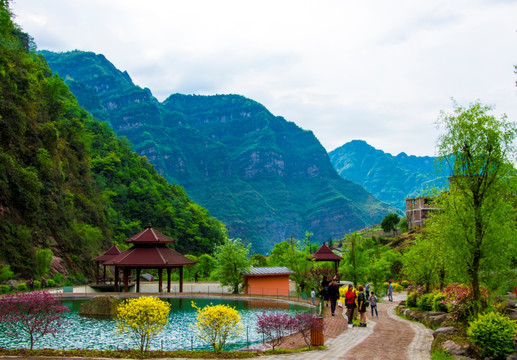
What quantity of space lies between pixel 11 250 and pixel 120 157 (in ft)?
177

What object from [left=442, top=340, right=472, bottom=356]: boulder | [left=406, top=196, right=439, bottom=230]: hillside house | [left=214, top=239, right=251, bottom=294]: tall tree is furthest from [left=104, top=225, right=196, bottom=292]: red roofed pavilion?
[left=406, top=196, right=439, bottom=230]: hillside house

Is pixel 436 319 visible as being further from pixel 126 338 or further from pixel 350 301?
pixel 126 338

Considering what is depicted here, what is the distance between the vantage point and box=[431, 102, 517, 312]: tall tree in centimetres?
1282

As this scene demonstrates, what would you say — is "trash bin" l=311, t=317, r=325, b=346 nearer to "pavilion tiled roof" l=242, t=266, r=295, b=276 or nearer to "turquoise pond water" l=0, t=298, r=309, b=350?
"turquoise pond water" l=0, t=298, r=309, b=350

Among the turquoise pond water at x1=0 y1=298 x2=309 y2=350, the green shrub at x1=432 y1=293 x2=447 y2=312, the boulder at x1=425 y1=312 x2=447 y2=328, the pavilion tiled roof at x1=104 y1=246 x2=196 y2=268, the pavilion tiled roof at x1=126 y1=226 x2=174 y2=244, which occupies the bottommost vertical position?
the turquoise pond water at x1=0 y1=298 x2=309 y2=350

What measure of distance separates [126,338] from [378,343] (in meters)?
9.10

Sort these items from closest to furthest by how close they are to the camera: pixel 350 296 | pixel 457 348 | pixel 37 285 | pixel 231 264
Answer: pixel 457 348 → pixel 350 296 → pixel 231 264 → pixel 37 285

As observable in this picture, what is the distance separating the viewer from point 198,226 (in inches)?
3354

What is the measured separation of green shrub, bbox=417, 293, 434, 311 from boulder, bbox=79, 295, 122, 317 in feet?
50.6

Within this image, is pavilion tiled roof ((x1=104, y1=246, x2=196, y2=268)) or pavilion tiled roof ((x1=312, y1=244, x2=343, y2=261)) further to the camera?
pavilion tiled roof ((x1=312, y1=244, x2=343, y2=261))

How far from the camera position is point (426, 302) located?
65.7ft

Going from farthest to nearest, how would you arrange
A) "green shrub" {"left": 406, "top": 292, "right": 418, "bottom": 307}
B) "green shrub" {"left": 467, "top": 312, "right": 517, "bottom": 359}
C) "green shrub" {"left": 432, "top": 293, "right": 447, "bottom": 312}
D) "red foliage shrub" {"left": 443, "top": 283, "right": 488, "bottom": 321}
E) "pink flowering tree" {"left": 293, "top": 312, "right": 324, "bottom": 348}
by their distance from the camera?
"green shrub" {"left": 406, "top": 292, "right": 418, "bottom": 307}, "green shrub" {"left": 432, "top": 293, "right": 447, "bottom": 312}, "red foliage shrub" {"left": 443, "top": 283, "right": 488, "bottom": 321}, "pink flowering tree" {"left": 293, "top": 312, "right": 324, "bottom": 348}, "green shrub" {"left": 467, "top": 312, "right": 517, "bottom": 359}

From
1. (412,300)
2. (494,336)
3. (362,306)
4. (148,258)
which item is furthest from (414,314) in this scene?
(148,258)

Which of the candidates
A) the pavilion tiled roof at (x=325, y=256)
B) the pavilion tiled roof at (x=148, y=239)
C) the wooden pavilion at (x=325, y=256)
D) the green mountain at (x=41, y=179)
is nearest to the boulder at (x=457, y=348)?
the wooden pavilion at (x=325, y=256)
